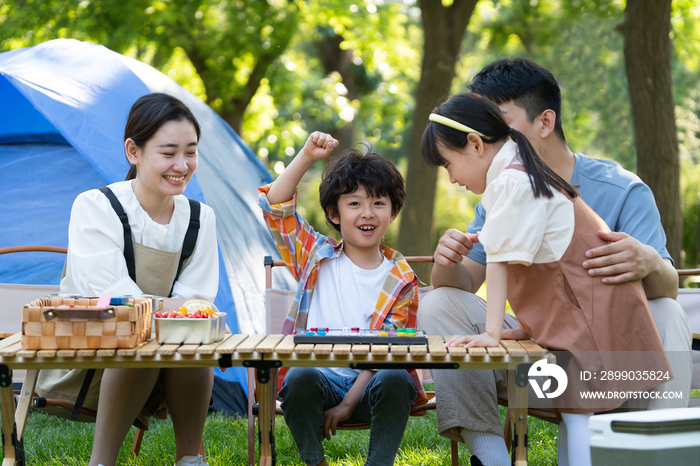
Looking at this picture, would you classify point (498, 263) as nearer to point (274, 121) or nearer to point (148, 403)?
point (148, 403)

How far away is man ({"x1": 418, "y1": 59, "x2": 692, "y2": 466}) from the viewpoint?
1933mm

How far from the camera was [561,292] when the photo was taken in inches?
71.9

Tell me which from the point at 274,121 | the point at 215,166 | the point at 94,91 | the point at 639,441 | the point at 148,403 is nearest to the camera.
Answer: the point at 639,441

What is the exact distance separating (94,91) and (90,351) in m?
2.46

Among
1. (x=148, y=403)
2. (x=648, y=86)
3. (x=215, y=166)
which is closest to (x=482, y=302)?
(x=148, y=403)

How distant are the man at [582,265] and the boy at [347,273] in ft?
0.44

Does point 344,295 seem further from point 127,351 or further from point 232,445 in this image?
point 232,445

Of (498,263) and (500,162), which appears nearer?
(498,263)

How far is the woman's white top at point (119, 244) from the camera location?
222 cm

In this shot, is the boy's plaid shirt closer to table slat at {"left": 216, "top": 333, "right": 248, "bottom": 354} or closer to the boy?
the boy

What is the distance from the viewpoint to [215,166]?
420 centimetres

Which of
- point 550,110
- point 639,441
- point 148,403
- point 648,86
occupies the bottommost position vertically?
point 148,403

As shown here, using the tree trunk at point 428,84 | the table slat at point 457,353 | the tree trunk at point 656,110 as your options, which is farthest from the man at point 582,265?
the tree trunk at point 428,84

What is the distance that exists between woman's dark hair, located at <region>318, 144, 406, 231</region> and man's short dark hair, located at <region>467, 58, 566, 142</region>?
46 centimetres
